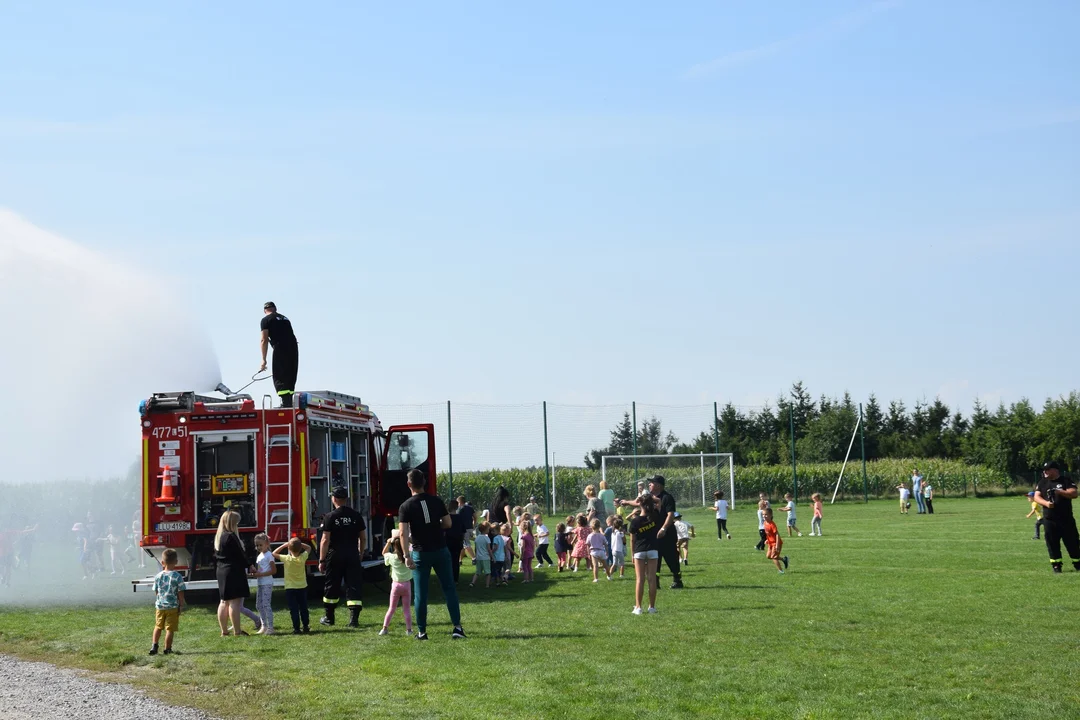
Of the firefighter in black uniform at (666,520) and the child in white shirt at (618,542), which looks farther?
the child in white shirt at (618,542)

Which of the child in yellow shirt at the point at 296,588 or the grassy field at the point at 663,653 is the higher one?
the child in yellow shirt at the point at 296,588

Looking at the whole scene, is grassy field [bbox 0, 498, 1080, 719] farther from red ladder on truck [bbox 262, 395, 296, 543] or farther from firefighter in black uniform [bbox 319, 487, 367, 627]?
red ladder on truck [bbox 262, 395, 296, 543]

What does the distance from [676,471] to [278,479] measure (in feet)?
113

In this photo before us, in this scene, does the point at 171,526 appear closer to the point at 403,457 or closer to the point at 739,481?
the point at 403,457

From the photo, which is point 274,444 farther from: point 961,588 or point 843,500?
point 843,500

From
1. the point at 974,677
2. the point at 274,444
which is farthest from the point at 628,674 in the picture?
the point at 274,444

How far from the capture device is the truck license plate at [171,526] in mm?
17922

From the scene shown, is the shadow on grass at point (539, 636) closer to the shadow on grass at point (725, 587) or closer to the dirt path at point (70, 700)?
the dirt path at point (70, 700)

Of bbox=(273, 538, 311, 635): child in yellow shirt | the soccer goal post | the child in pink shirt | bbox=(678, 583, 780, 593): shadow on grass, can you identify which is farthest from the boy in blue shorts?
the soccer goal post

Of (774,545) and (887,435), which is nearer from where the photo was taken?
(774,545)

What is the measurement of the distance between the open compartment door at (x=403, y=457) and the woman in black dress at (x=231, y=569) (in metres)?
6.83

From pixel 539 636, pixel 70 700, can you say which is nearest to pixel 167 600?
pixel 70 700

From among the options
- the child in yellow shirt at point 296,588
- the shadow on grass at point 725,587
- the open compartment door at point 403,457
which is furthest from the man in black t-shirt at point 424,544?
the open compartment door at point 403,457

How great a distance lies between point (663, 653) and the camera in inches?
477
